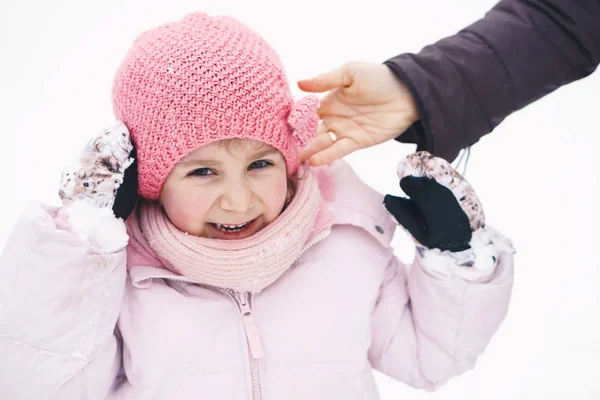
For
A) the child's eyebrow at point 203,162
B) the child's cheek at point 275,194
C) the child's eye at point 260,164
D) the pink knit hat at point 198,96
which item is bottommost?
the child's cheek at point 275,194

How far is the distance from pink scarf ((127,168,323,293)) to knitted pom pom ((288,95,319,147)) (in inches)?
5.3

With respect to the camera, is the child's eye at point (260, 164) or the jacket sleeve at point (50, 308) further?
the child's eye at point (260, 164)

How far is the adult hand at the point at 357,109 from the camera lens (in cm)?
120

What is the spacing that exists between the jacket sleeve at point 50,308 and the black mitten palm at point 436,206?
Answer: 0.52 metres

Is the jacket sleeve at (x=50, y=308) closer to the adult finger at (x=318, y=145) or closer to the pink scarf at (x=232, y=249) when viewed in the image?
the pink scarf at (x=232, y=249)

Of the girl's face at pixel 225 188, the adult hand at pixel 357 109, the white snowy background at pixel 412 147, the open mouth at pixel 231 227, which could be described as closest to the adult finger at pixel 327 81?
the adult hand at pixel 357 109

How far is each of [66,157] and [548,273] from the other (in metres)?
1.40

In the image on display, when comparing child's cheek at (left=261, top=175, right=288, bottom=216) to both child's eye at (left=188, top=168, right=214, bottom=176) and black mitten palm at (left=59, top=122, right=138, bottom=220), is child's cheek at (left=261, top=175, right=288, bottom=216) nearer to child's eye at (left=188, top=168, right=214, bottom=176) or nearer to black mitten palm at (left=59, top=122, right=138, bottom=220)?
child's eye at (left=188, top=168, right=214, bottom=176)

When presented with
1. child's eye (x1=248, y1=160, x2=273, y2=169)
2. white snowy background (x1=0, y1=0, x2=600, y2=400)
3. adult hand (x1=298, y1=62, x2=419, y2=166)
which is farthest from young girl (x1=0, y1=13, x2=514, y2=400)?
white snowy background (x1=0, y1=0, x2=600, y2=400)

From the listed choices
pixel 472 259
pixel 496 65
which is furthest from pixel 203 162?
pixel 496 65

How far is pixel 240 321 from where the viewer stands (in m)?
1.06

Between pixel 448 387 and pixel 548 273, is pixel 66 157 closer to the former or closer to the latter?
pixel 448 387

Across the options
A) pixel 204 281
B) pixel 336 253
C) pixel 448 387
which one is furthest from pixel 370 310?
pixel 448 387

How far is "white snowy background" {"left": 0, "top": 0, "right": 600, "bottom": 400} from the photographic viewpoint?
5.24 feet
